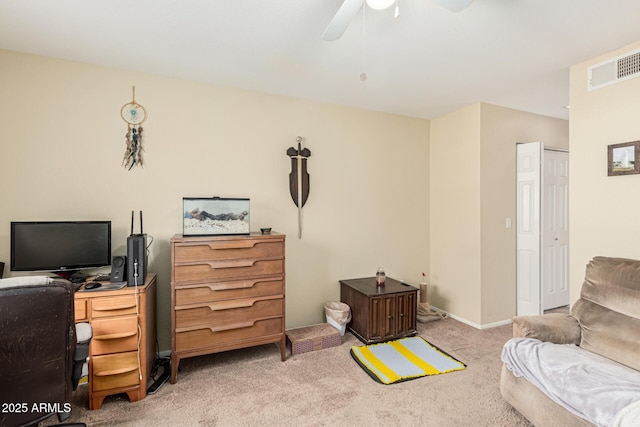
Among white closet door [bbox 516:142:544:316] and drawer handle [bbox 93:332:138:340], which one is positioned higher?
white closet door [bbox 516:142:544:316]

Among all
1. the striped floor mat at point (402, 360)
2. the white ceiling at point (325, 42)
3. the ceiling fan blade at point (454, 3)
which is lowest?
the striped floor mat at point (402, 360)

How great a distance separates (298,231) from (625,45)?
10.1 feet

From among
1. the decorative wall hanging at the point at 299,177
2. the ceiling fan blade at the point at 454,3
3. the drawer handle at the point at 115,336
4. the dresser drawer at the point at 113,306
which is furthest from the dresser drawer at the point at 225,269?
the ceiling fan blade at the point at 454,3

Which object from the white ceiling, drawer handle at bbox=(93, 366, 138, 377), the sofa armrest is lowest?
drawer handle at bbox=(93, 366, 138, 377)

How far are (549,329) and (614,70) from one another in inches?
80.1

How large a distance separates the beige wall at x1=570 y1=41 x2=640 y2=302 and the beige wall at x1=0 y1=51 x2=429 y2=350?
1642 mm

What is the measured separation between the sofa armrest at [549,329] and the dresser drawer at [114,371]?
2.61 m

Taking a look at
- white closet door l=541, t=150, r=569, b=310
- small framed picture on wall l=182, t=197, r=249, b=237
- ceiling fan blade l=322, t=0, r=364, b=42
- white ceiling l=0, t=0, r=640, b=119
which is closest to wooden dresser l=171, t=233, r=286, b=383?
small framed picture on wall l=182, t=197, r=249, b=237

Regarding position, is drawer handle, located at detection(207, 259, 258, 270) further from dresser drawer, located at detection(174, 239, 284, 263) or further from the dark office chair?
the dark office chair

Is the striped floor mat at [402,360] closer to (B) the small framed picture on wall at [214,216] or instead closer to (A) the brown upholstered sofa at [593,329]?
(A) the brown upholstered sofa at [593,329]

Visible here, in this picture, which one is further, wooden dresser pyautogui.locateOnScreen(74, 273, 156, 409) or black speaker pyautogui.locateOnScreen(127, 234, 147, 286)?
black speaker pyautogui.locateOnScreen(127, 234, 147, 286)

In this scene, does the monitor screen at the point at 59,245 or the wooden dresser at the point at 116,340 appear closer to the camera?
the wooden dresser at the point at 116,340

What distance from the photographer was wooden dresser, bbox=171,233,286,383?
233 cm

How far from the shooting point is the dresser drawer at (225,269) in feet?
7.67
